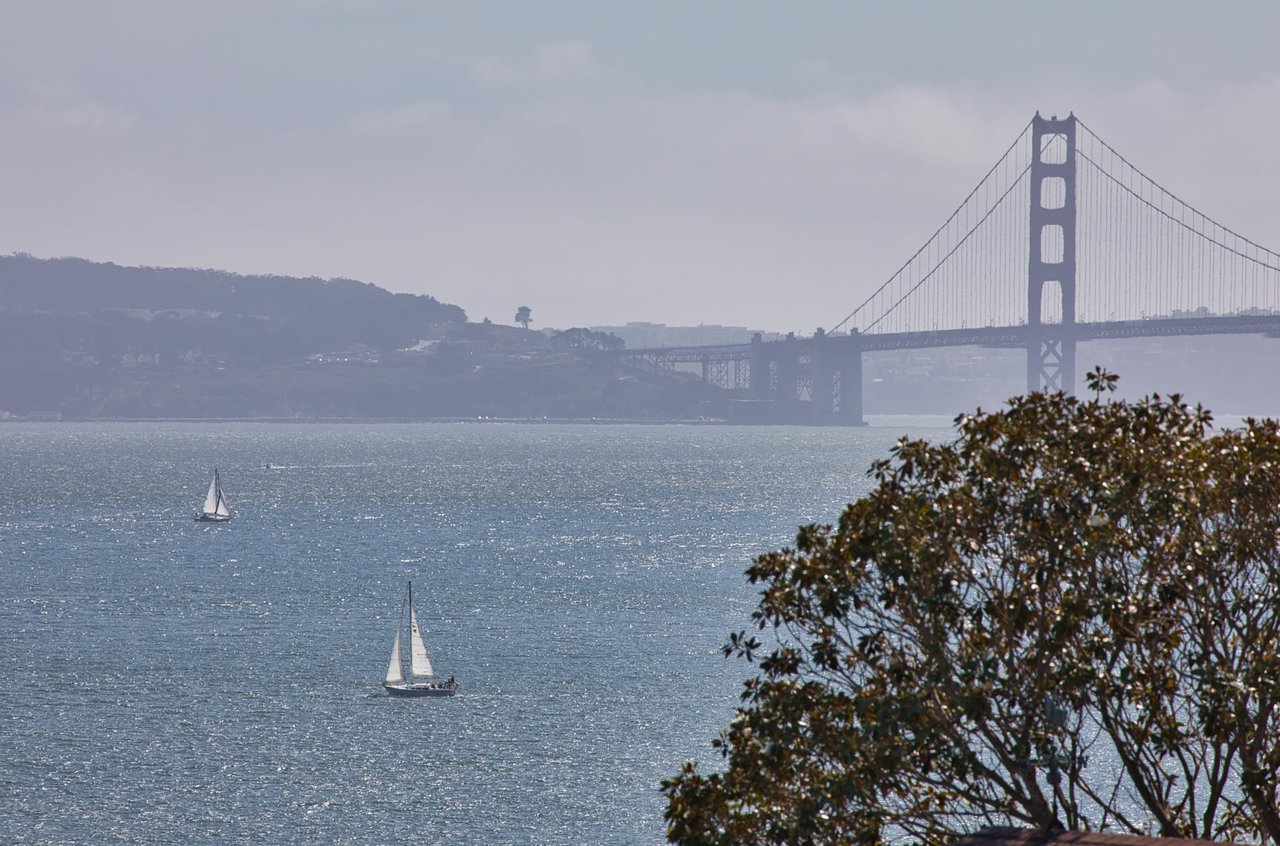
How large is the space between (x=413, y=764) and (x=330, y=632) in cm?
2244

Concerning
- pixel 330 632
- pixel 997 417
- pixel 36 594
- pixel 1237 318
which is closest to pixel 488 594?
pixel 330 632

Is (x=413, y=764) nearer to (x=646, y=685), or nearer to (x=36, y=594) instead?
(x=646, y=685)

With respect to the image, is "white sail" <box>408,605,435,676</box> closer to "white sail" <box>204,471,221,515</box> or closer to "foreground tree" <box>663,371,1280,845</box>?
"foreground tree" <box>663,371,1280,845</box>

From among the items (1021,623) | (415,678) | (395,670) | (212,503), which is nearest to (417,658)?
(415,678)

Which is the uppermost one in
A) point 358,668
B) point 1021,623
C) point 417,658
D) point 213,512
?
point 1021,623

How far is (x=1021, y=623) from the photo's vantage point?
13.4 m

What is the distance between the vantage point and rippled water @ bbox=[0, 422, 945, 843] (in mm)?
35219

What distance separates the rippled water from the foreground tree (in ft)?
64.7

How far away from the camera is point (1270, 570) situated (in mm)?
13953

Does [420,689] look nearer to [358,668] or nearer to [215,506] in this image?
[358,668]

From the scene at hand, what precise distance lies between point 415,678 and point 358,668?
373 cm

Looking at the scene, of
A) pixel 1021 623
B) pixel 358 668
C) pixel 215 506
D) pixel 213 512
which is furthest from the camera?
pixel 215 506

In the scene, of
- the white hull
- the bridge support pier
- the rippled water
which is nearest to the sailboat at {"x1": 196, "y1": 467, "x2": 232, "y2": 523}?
the rippled water

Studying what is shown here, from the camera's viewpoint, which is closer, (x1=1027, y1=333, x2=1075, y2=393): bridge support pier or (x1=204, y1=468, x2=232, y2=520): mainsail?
(x1=204, y1=468, x2=232, y2=520): mainsail
